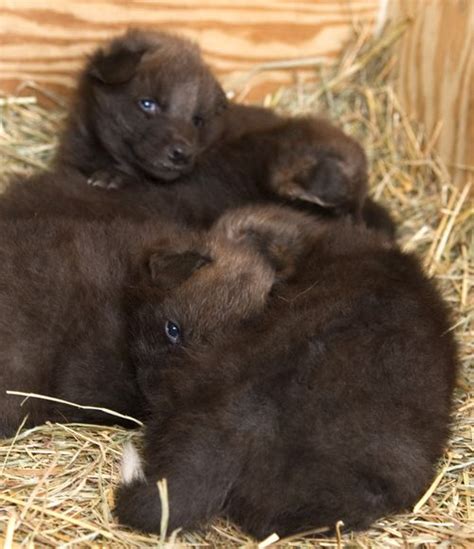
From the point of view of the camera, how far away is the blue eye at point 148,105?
4668mm

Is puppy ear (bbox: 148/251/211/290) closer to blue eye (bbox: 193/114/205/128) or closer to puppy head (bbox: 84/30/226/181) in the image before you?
puppy head (bbox: 84/30/226/181)

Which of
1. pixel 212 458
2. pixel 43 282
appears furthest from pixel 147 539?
pixel 43 282

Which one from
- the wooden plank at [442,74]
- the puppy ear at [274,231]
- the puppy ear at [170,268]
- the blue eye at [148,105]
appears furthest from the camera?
the wooden plank at [442,74]

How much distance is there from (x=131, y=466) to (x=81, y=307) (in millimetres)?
646

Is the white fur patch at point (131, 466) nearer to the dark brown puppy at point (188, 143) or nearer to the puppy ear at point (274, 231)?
the puppy ear at point (274, 231)

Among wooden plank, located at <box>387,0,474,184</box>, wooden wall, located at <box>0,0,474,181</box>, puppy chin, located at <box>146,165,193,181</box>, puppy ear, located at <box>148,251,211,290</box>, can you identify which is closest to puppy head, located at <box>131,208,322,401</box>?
puppy ear, located at <box>148,251,211,290</box>

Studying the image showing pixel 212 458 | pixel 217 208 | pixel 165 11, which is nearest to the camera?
pixel 212 458

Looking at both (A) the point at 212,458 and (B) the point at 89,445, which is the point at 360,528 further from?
(B) the point at 89,445

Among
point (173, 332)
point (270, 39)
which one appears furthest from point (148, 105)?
point (173, 332)

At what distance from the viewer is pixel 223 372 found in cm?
295

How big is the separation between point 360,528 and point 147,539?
66 cm

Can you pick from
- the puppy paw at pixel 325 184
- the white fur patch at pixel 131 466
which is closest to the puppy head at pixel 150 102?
the puppy paw at pixel 325 184

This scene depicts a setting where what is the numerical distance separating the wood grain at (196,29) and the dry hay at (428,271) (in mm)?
132

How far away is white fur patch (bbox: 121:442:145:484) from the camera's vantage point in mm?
2986
